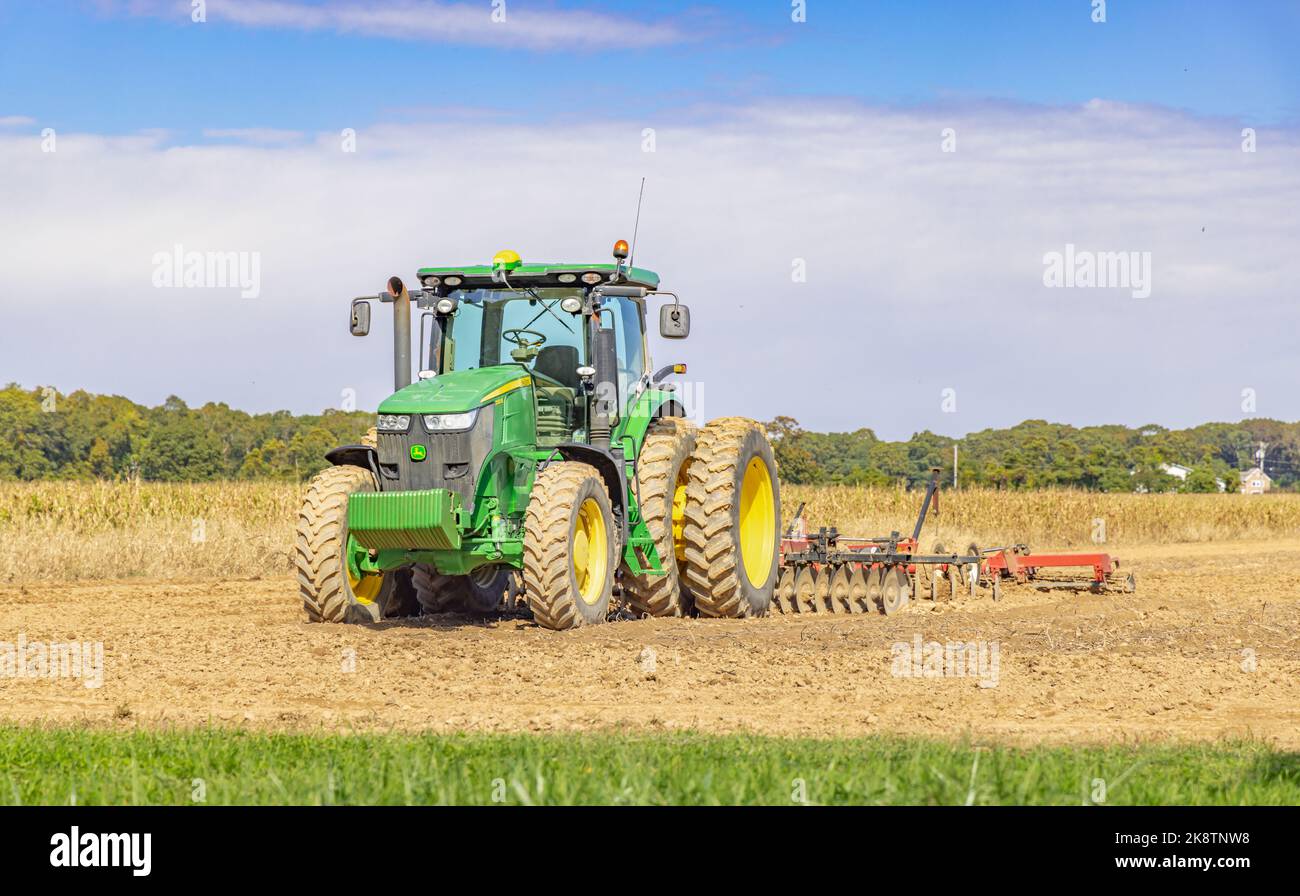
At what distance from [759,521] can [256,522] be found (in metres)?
12.0

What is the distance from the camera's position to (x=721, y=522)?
13.7 meters

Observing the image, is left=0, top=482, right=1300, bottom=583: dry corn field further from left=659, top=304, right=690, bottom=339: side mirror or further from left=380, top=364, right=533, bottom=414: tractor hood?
left=380, top=364, right=533, bottom=414: tractor hood

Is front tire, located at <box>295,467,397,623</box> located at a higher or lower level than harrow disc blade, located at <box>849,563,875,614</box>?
higher

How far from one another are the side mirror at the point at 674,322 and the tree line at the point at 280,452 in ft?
43.5

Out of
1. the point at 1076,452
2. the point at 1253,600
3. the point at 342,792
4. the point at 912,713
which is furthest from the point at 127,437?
the point at 342,792

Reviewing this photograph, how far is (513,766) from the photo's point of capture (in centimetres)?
583

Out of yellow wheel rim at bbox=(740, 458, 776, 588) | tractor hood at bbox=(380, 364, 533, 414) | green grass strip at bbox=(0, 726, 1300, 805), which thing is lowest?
green grass strip at bbox=(0, 726, 1300, 805)

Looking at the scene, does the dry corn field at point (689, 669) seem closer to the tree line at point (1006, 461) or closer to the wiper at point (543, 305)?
the wiper at point (543, 305)

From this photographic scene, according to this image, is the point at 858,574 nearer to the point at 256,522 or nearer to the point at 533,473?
the point at 533,473

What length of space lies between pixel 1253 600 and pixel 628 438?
781 cm

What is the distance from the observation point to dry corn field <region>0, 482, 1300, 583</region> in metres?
20.0

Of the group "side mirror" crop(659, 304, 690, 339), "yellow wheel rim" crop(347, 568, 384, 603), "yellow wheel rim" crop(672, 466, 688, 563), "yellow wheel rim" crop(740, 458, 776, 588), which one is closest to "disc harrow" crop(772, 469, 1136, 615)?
"yellow wheel rim" crop(740, 458, 776, 588)

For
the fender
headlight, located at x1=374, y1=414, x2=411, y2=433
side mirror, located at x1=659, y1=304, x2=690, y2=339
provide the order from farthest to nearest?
side mirror, located at x1=659, y1=304, x2=690, y2=339
the fender
headlight, located at x1=374, y1=414, x2=411, y2=433

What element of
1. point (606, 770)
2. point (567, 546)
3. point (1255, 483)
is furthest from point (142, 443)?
point (1255, 483)
